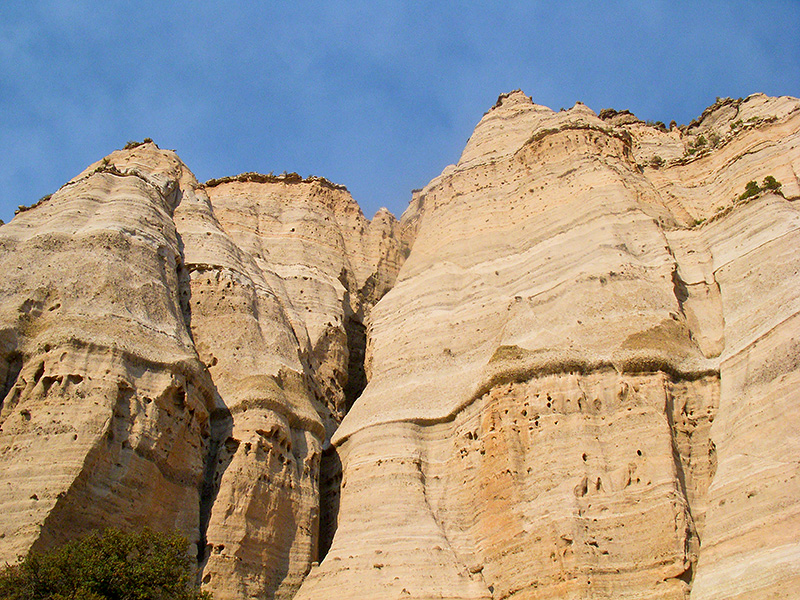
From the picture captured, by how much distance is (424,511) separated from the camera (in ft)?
61.6

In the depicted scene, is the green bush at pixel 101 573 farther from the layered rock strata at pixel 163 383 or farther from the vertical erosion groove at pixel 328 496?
the vertical erosion groove at pixel 328 496

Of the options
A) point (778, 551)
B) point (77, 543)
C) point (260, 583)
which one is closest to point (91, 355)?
point (77, 543)

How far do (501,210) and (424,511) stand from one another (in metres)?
13.6

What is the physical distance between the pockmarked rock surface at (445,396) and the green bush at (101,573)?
1198 millimetres

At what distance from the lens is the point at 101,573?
13016mm

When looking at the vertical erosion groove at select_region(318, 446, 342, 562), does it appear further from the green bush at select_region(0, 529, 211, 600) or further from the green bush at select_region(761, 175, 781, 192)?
the green bush at select_region(761, 175, 781, 192)

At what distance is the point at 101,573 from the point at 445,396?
10943mm

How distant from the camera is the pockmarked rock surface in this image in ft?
50.8

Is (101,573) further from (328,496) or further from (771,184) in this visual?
(771,184)

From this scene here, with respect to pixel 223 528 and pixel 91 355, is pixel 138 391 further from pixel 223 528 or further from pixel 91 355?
pixel 223 528

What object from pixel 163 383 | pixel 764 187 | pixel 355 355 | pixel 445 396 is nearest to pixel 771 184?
pixel 764 187

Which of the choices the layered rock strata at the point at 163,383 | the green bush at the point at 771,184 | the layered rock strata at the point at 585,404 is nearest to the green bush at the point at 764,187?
the green bush at the point at 771,184

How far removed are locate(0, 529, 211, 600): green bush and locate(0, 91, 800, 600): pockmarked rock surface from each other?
1.20 meters

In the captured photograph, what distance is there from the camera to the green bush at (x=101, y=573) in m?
12.7
